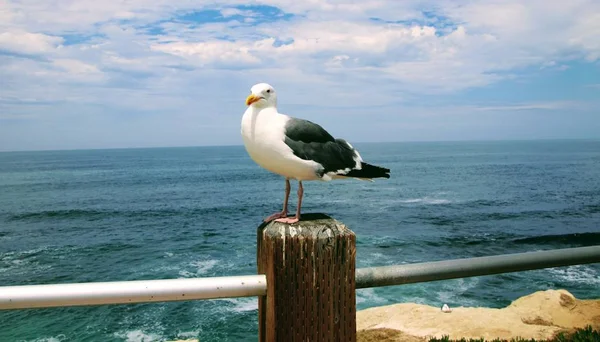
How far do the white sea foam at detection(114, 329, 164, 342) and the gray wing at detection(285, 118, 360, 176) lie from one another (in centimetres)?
1054

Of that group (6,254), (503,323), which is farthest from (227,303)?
(6,254)

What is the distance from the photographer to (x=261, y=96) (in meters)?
3.00

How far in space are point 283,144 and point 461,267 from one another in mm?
1245

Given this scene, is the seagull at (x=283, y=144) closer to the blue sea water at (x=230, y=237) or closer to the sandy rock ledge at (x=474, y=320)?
the sandy rock ledge at (x=474, y=320)

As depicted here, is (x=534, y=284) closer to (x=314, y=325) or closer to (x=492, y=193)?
(x=314, y=325)

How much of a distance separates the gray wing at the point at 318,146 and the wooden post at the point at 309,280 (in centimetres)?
107

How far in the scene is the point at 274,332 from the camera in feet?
6.58

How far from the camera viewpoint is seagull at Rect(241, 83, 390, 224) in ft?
9.51

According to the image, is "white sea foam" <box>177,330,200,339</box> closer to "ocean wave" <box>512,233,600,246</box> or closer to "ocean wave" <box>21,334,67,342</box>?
"ocean wave" <box>21,334,67,342</box>

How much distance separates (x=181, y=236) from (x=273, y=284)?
1084 inches

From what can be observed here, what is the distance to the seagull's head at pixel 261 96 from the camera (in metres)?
2.98

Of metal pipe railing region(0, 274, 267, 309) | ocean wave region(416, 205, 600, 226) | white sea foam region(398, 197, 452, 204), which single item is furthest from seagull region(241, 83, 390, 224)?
white sea foam region(398, 197, 452, 204)

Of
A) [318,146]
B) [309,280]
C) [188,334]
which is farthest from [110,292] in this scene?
[188,334]

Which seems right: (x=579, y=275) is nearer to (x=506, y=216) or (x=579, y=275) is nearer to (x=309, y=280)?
(x=506, y=216)
